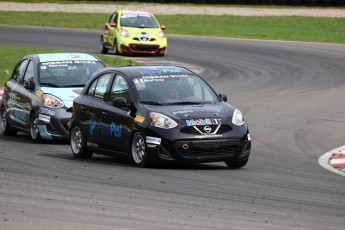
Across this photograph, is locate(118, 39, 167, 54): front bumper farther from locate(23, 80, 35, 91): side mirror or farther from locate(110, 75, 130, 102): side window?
locate(110, 75, 130, 102): side window

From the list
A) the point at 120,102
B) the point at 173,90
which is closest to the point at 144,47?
the point at 173,90

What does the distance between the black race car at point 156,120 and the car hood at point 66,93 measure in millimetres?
1557

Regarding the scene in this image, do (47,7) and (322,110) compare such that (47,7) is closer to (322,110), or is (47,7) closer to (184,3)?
(184,3)

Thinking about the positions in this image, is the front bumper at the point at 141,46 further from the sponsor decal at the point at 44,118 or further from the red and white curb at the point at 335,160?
the red and white curb at the point at 335,160

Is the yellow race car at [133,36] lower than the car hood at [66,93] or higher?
lower

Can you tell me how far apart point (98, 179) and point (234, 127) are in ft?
7.36

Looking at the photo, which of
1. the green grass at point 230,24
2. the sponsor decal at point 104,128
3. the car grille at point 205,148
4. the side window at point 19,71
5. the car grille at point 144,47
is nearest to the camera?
the car grille at point 205,148

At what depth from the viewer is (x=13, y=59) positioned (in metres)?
31.7

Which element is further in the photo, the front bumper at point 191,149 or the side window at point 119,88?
the side window at point 119,88

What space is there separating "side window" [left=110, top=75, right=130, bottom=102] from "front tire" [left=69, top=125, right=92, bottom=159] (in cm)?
95

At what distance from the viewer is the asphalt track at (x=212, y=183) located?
9336 millimetres

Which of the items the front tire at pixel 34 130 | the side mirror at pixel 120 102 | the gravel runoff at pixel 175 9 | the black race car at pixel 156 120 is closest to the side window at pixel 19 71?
the front tire at pixel 34 130

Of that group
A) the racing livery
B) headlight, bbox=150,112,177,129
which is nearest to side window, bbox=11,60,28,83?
the racing livery

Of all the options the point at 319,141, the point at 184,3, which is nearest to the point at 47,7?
the point at 184,3
